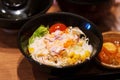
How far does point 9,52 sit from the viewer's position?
1147 millimetres

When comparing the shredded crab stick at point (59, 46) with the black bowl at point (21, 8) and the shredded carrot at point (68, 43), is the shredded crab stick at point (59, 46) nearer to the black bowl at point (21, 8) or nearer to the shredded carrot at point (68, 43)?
the shredded carrot at point (68, 43)

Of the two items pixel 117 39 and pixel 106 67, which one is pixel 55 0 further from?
pixel 106 67

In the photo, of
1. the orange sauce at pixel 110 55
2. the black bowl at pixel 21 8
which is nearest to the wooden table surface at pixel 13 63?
the black bowl at pixel 21 8

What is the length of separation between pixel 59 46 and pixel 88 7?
0.29 metres

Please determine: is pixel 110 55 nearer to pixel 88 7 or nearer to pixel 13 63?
pixel 88 7

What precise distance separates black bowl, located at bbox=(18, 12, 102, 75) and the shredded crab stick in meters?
0.02

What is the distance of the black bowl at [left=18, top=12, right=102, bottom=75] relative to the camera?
947 millimetres

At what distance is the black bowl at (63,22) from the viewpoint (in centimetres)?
95

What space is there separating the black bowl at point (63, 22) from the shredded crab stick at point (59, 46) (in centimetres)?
2

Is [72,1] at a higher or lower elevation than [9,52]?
higher

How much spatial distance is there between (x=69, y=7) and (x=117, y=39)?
26 cm

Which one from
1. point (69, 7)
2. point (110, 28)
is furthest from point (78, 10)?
point (110, 28)

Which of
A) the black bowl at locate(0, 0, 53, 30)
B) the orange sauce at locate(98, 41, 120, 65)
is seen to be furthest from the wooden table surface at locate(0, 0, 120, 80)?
the orange sauce at locate(98, 41, 120, 65)

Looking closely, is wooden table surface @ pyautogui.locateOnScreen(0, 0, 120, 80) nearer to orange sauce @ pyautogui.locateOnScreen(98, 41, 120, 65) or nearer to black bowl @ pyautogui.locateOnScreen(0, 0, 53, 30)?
black bowl @ pyautogui.locateOnScreen(0, 0, 53, 30)
